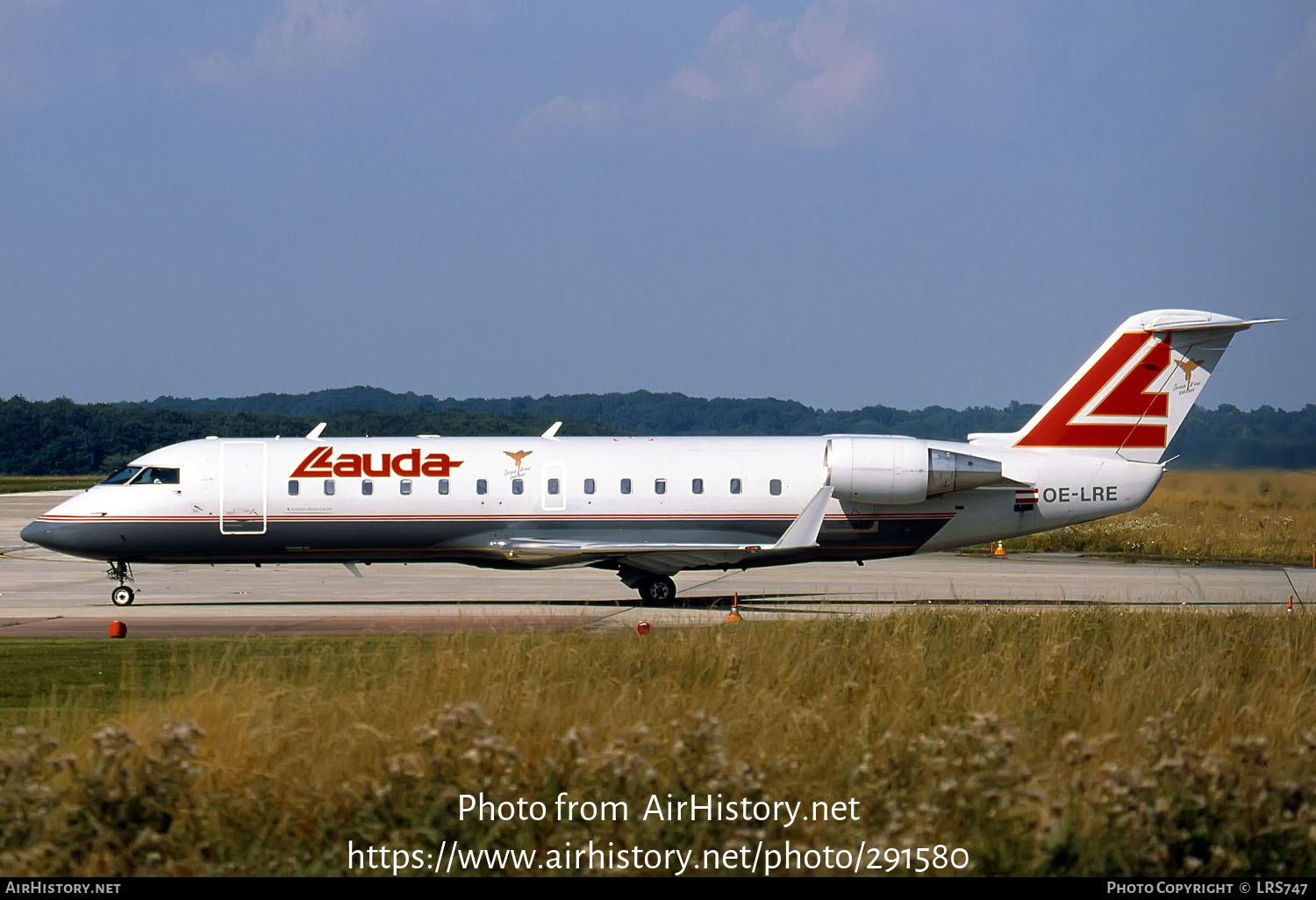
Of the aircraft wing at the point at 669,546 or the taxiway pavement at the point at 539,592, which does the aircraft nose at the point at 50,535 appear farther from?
the aircraft wing at the point at 669,546

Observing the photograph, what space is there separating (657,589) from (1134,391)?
960 cm

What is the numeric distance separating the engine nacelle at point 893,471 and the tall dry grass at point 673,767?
45.4 ft

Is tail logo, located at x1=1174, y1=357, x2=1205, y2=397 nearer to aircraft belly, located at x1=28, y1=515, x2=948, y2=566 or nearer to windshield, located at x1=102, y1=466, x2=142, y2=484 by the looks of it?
aircraft belly, located at x1=28, y1=515, x2=948, y2=566

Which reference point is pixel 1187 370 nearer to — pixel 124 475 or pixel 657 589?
pixel 657 589

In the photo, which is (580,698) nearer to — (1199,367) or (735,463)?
(735,463)

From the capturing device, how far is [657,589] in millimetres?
26234

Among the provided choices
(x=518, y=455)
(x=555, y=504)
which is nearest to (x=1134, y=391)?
(x=555, y=504)

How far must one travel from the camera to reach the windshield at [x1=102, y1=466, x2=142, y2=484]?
26.9 meters

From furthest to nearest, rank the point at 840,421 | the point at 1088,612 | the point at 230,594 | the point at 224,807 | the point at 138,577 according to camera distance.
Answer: the point at 840,421, the point at 138,577, the point at 230,594, the point at 1088,612, the point at 224,807

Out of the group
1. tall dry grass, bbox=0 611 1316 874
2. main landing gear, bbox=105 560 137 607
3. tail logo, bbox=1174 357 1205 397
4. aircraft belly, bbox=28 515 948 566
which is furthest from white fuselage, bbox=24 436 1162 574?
tall dry grass, bbox=0 611 1316 874

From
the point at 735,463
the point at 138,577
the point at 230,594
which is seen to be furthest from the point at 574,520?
the point at 138,577

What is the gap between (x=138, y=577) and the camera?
3409 cm

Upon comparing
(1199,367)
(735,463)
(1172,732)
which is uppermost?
(1199,367)

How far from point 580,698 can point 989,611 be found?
26.6 feet
